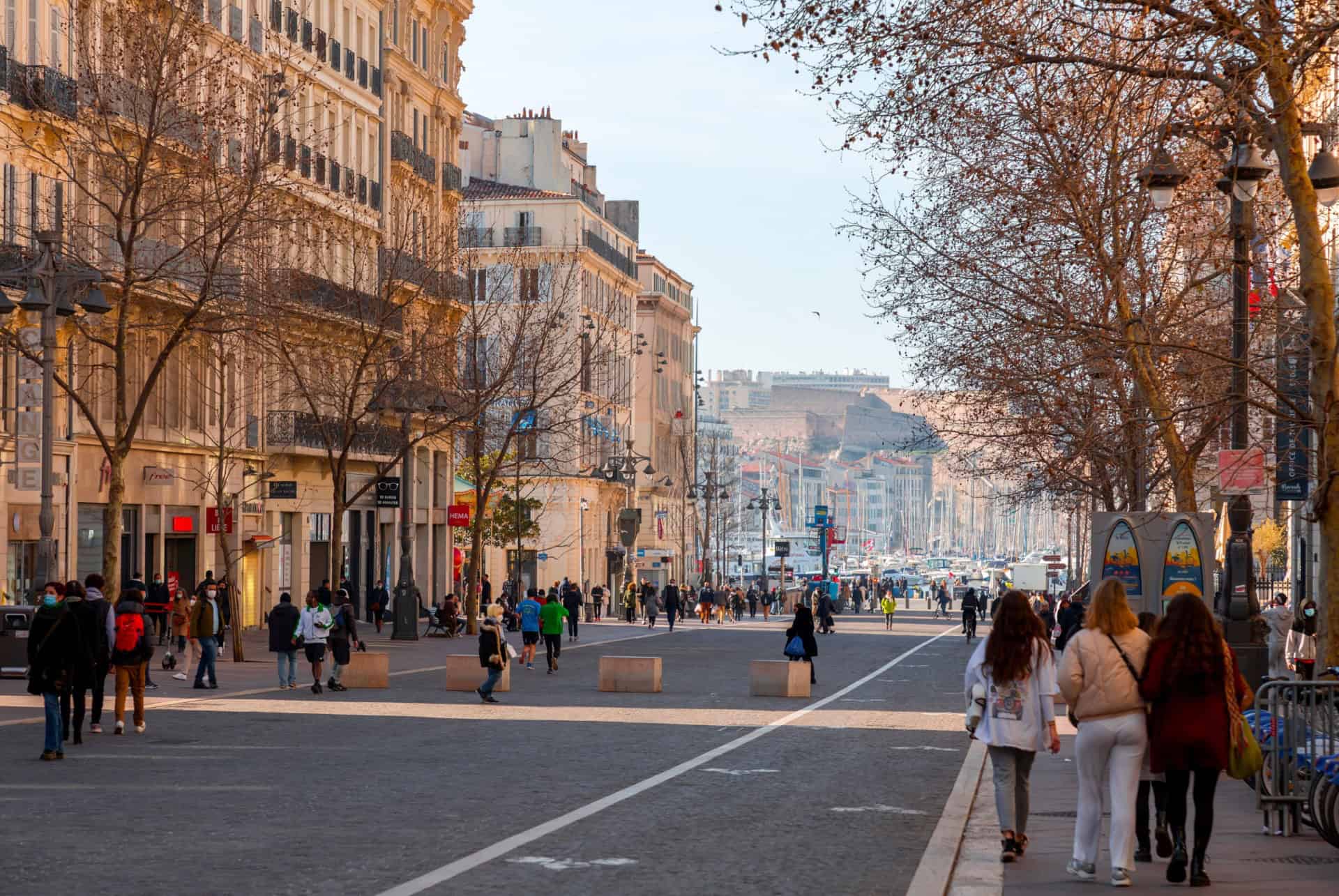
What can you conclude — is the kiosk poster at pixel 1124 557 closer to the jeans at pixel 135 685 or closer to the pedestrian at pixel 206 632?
the pedestrian at pixel 206 632

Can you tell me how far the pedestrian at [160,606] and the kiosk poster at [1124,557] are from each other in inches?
704

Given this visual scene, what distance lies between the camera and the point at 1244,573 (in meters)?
30.3

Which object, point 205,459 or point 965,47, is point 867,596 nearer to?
point 205,459

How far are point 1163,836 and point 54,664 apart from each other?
1099 cm

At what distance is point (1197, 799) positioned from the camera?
11.7 metres

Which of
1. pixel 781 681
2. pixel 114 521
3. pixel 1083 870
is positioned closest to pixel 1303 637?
pixel 781 681

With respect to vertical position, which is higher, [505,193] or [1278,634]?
[505,193]

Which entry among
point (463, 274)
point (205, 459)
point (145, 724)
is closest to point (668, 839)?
point (145, 724)

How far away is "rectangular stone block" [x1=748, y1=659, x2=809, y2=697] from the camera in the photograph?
108 feet

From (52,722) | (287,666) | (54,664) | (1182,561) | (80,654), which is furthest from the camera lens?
(287,666)

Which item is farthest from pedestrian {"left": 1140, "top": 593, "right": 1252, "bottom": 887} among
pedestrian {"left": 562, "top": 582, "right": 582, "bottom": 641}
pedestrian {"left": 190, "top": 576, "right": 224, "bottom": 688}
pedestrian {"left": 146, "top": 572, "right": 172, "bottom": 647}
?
pedestrian {"left": 562, "top": 582, "right": 582, "bottom": 641}

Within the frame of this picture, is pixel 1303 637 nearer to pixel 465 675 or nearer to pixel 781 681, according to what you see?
pixel 781 681

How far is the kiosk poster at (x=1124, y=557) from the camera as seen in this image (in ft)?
101

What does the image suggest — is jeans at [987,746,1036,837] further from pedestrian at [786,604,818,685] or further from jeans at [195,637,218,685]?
pedestrian at [786,604,818,685]
